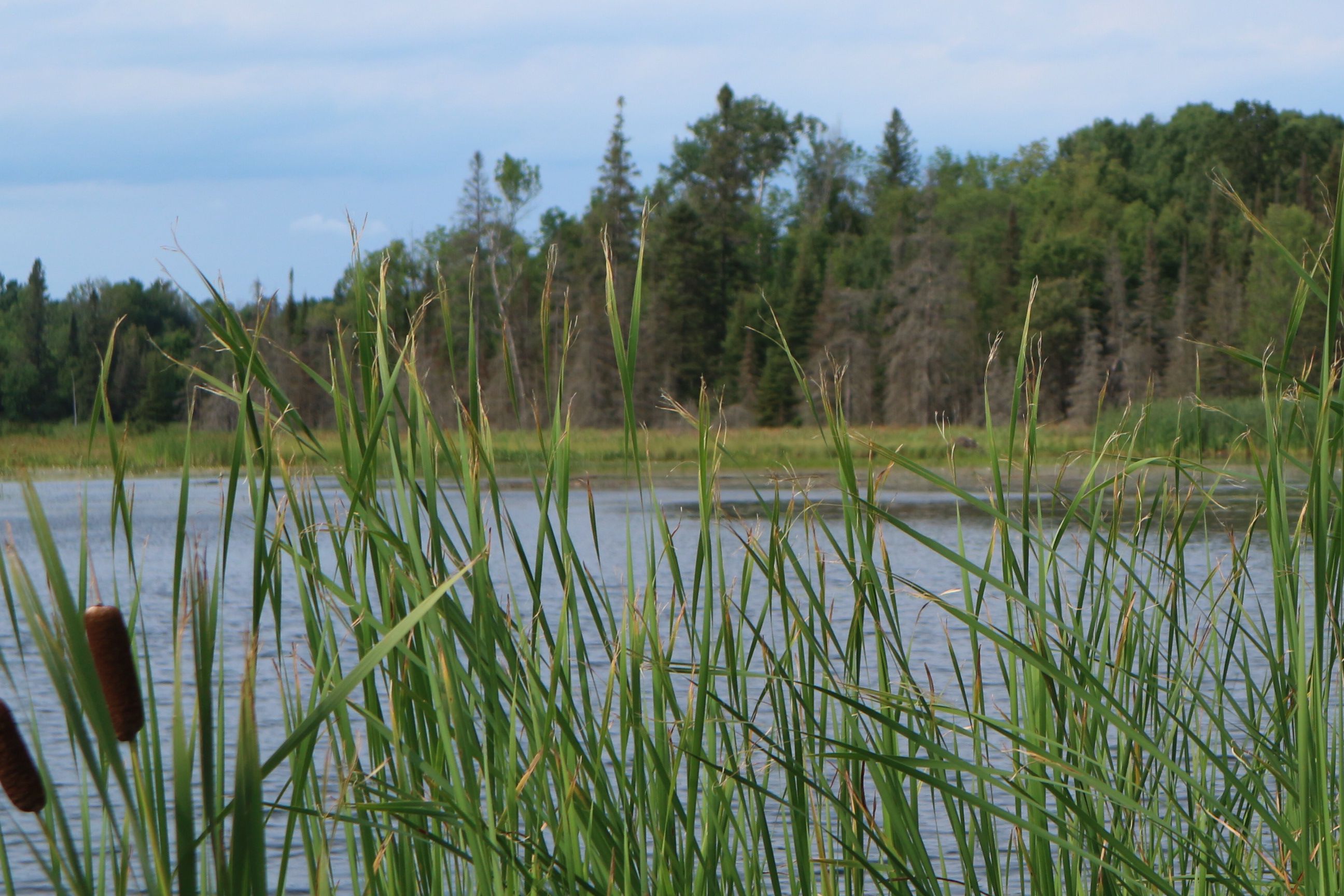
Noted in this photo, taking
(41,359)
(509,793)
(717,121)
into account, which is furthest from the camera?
(717,121)

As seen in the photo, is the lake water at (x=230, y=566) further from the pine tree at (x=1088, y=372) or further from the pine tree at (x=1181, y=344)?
the pine tree at (x=1181, y=344)

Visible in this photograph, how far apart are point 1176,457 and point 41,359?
214 ft

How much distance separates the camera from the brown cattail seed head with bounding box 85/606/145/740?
0.69m

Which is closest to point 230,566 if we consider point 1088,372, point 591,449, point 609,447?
point 591,449

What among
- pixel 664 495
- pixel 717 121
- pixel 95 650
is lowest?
pixel 664 495

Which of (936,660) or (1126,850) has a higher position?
(1126,850)

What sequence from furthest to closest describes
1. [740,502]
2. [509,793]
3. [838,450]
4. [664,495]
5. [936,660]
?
[664,495] < [740,502] < [936,660] < [838,450] < [509,793]

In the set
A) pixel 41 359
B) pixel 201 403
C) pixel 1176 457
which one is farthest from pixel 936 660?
pixel 41 359

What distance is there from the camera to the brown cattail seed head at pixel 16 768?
0.73m

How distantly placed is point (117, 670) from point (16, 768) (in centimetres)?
11

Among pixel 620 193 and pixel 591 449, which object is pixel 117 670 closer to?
pixel 591 449

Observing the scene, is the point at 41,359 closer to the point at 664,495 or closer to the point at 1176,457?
the point at 664,495

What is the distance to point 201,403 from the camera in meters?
49.9

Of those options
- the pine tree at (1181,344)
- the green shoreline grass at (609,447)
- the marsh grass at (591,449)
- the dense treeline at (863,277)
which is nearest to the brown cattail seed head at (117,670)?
the green shoreline grass at (609,447)
